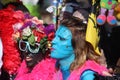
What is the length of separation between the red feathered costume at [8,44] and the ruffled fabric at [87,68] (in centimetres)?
95

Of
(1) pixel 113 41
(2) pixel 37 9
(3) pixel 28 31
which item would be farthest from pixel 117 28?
(2) pixel 37 9

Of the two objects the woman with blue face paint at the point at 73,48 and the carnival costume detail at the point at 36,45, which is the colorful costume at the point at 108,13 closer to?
the woman with blue face paint at the point at 73,48

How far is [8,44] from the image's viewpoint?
169 inches

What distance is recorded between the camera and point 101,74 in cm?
336

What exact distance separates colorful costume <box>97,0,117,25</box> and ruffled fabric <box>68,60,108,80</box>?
1.24 ft

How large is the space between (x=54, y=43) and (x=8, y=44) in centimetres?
85

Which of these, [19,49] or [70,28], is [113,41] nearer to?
[70,28]

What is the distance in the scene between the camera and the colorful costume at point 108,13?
3.60 metres

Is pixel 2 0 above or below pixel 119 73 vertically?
above

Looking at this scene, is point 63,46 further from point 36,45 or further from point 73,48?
point 36,45

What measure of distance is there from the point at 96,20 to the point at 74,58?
378 mm

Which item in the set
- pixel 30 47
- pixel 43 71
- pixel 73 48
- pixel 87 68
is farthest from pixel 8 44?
pixel 87 68


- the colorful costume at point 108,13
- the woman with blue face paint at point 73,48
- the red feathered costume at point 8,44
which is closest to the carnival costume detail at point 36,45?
the red feathered costume at point 8,44

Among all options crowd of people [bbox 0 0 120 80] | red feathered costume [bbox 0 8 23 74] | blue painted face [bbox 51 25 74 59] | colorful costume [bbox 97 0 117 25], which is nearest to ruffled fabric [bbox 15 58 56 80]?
crowd of people [bbox 0 0 120 80]
